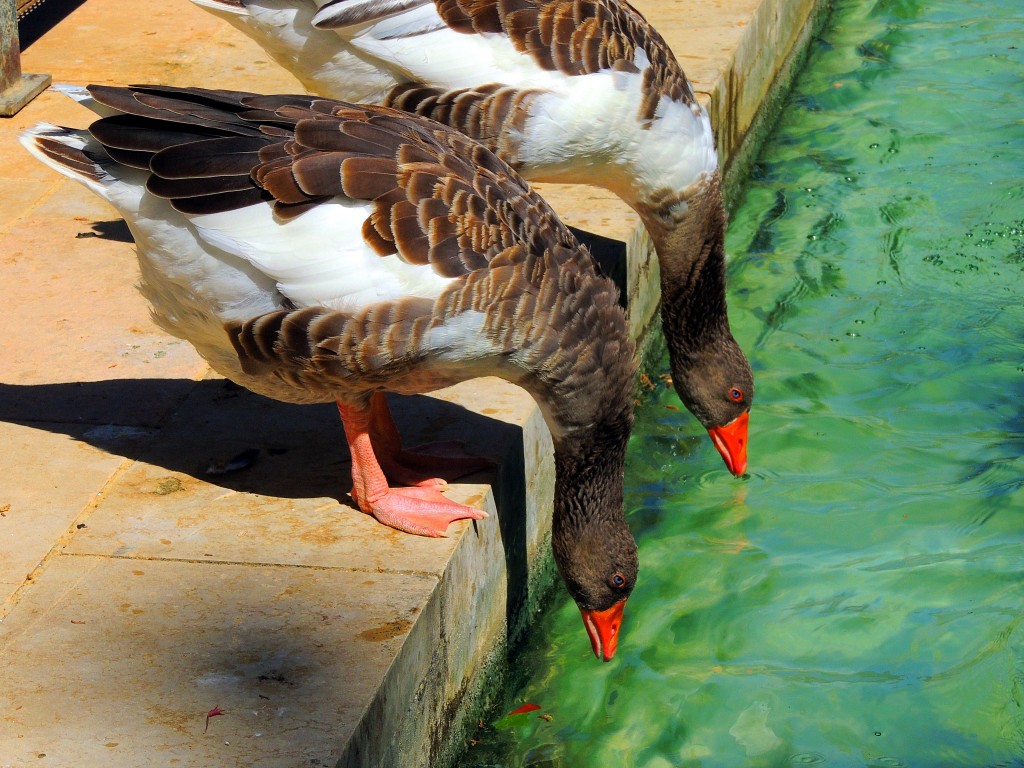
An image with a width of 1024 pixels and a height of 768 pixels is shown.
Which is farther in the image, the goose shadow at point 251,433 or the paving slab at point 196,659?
the goose shadow at point 251,433

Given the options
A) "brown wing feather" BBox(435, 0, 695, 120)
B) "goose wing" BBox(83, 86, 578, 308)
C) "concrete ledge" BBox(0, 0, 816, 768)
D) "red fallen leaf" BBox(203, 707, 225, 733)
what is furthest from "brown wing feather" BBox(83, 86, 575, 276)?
"red fallen leaf" BBox(203, 707, 225, 733)

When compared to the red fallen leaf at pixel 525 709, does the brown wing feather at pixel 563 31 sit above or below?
above

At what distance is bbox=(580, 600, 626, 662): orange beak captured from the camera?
4.14 metres

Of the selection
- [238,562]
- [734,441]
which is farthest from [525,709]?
[734,441]

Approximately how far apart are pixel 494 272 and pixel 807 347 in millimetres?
3069

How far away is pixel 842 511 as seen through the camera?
201 inches

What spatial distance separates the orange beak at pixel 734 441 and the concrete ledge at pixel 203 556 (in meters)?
0.86

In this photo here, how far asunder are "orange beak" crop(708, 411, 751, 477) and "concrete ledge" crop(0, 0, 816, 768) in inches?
33.8

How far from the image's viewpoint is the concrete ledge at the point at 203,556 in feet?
9.93

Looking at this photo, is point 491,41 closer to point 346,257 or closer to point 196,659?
point 346,257

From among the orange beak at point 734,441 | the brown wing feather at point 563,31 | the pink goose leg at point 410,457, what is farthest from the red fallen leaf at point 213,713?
the orange beak at point 734,441

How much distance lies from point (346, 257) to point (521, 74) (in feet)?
5.15

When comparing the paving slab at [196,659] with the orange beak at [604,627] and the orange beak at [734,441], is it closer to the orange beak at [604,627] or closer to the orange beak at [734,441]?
the orange beak at [604,627]

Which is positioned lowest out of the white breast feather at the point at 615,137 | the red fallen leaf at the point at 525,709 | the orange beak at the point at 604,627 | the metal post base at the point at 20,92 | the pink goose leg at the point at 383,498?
the red fallen leaf at the point at 525,709
